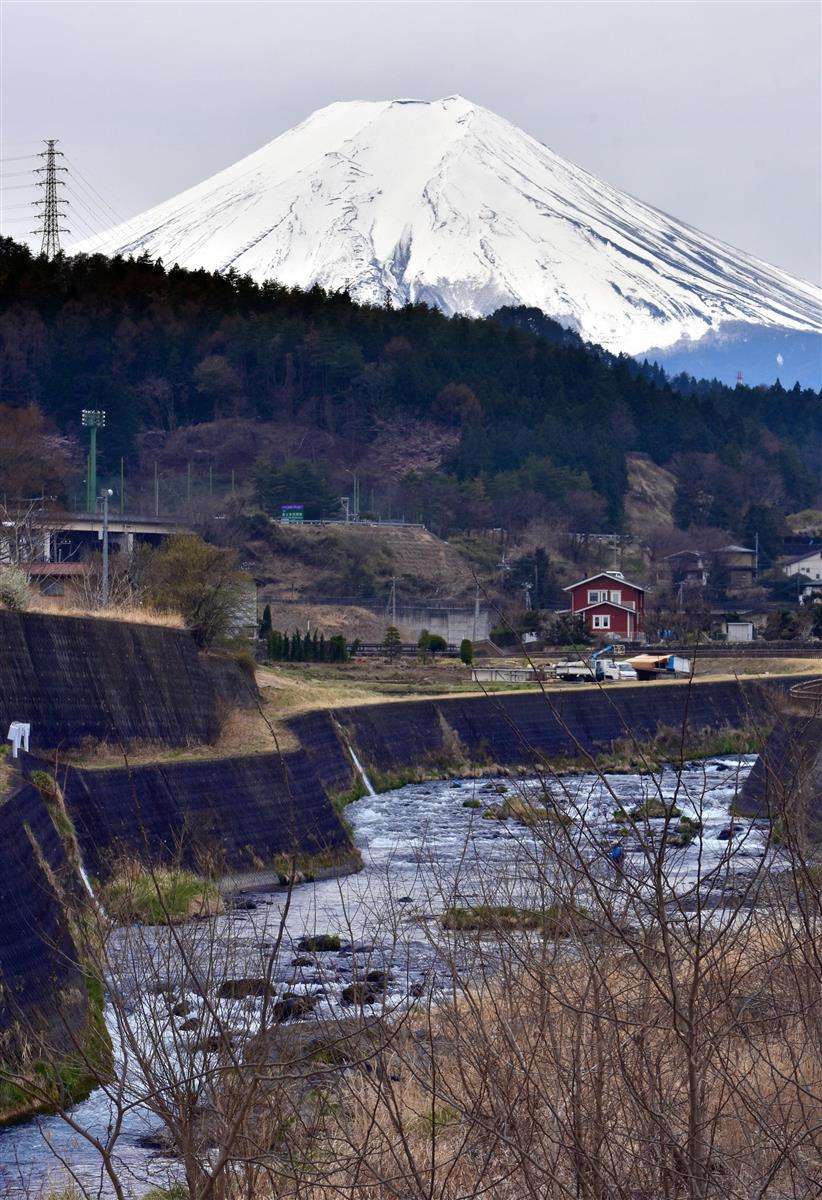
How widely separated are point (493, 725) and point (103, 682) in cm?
1762

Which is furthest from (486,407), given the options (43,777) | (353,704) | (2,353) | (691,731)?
(43,777)

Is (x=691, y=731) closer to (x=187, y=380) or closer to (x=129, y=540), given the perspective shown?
(x=129, y=540)

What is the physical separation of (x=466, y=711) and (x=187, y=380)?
66.8 meters

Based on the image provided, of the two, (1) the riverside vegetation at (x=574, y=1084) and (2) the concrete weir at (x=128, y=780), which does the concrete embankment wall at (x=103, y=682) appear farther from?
(1) the riverside vegetation at (x=574, y=1084)

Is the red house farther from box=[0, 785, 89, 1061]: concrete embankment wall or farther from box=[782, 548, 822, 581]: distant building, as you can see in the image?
box=[0, 785, 89, 1061]: concrete embankment wall

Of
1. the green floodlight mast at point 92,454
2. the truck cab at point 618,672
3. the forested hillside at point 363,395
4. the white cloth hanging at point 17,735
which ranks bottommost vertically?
the truck cab at point 618,672

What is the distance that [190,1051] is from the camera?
841 centimetres

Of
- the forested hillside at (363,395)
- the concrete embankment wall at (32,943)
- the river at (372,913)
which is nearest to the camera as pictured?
the river at (372,913)

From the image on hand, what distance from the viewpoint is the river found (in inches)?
427

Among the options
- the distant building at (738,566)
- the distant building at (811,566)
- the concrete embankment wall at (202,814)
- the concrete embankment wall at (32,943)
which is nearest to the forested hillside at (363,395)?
the distant building at (738,566)

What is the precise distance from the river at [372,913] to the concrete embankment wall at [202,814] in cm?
100

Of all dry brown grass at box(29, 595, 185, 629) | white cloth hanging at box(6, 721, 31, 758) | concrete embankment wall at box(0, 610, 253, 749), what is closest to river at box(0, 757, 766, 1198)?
white cloth hanging at box(6, 721, 31, 758)

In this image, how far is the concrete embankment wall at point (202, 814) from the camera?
21.5 meters

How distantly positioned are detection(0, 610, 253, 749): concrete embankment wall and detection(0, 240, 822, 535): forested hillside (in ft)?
204
